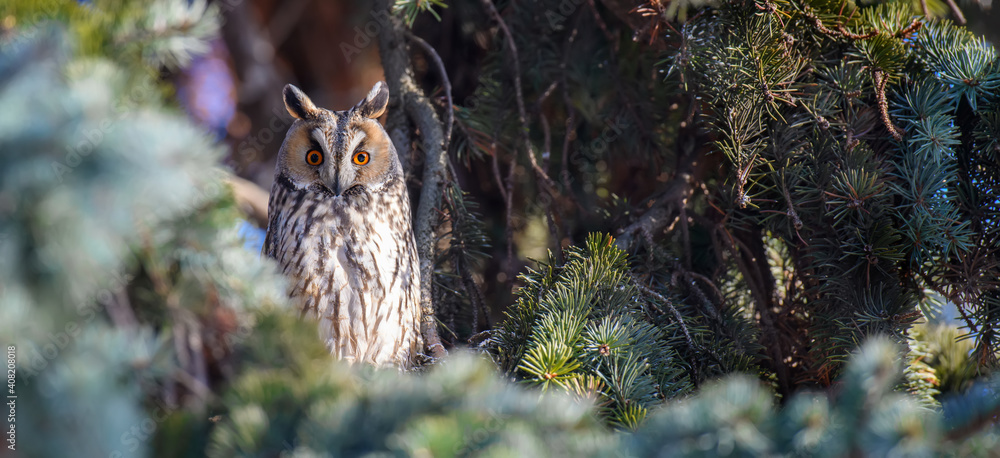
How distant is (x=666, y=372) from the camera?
1.32 m

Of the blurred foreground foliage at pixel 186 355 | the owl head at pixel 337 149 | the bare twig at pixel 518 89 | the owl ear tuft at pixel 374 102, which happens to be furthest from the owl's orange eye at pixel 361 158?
the blurred foreground foliage at pixel 186 355

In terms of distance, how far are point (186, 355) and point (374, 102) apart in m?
1.18

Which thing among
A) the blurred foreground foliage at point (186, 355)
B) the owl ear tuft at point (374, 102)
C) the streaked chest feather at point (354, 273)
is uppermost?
the owl ear tuft at point (374, 102)

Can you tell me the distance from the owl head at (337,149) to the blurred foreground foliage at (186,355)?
0.94 m

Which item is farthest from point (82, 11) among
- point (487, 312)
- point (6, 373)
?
point (487, 312)

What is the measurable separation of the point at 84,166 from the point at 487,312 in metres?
1.20

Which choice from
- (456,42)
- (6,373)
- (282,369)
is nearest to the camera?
(6,373)

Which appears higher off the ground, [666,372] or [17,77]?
[17,77]

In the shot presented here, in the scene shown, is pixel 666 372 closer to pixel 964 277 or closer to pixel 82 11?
pixel 964 277

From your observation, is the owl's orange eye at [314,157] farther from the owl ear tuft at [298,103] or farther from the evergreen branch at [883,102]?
the evergreen branch at [883,102]

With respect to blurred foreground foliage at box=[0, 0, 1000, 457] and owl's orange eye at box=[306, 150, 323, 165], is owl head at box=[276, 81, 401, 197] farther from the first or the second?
blurred foreground foliage at box=[0, 0, 1000, 457]

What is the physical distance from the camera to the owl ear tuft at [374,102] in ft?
6.16

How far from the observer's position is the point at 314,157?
6.14 feet

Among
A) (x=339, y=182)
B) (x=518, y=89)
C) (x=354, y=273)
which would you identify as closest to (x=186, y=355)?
(x=354, y=273)
